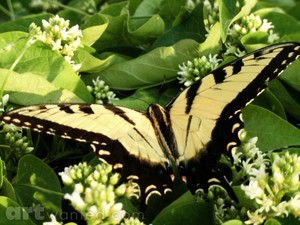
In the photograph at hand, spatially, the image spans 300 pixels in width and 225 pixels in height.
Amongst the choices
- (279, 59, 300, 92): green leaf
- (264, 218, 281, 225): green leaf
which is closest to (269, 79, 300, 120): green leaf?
(279, 59, 300, 92): green leaf

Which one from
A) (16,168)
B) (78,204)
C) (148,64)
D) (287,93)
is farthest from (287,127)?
(16,168)

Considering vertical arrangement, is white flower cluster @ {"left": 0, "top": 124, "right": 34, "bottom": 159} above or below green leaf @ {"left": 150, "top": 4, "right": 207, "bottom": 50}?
below

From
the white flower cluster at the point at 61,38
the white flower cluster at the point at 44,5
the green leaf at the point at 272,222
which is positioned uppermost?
the white flower cluster at the point at 61,38

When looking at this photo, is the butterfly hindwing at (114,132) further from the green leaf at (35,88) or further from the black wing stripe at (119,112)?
the green leaf at (35,88)

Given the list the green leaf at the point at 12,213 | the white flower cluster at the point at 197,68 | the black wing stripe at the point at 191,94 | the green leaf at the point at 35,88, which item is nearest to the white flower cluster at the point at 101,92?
the green leaf at the point at 35,88

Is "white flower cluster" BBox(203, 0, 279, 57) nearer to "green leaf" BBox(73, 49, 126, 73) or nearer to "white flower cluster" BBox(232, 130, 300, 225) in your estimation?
"green leaf" BBox(73, 49, 126, 73)

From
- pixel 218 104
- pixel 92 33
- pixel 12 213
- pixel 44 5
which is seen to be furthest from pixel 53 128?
pixel 44 5
